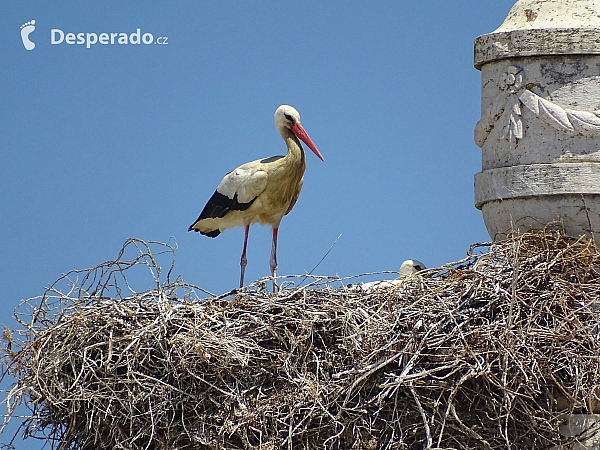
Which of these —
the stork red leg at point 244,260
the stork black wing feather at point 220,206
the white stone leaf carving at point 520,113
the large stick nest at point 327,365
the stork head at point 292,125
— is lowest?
the large stick nest at point 327,365

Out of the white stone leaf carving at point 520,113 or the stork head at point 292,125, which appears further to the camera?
the stork head at point 292,125

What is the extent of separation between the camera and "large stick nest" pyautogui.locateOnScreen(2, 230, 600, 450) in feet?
22.1

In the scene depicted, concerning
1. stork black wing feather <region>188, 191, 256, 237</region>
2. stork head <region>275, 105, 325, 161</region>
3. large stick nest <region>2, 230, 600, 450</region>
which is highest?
stork head <region>275, 105, 325, 161</region>

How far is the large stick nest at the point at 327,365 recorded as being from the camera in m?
Answer: 6.75

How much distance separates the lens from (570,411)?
6844mm

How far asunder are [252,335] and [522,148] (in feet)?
6.71

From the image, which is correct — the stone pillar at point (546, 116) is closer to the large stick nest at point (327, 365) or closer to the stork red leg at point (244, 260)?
the large stick nest at point (327, 365)

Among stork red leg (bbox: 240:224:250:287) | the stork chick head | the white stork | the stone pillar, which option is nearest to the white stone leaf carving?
the stone pillar

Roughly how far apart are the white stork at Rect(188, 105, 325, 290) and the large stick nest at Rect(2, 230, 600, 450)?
115 inches

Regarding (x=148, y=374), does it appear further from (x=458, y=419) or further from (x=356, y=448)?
(x=458, y=419)

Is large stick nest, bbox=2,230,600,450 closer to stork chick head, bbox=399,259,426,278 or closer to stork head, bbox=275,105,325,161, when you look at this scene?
stork chick head, bbox=399,259,426,278

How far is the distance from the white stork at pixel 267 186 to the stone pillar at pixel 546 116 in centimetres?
267

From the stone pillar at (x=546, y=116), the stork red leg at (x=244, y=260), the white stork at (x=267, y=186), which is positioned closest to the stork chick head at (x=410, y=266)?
the stone pillar at (x=546, y=116)

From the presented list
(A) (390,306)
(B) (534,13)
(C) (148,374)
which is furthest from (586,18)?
(C) (148,374)
